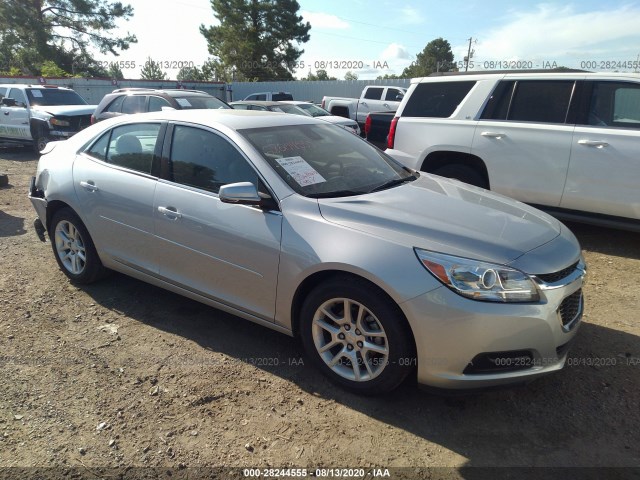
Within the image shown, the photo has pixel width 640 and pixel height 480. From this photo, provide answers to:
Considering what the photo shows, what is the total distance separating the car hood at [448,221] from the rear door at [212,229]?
0.50 m

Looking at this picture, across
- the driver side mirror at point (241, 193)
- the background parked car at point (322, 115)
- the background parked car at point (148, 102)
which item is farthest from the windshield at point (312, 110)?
the driver side mirror at point (241, 193)

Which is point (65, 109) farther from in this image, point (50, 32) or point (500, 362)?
point (50, 32)

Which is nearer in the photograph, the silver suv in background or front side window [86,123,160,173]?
front side window [86,123,160,173]

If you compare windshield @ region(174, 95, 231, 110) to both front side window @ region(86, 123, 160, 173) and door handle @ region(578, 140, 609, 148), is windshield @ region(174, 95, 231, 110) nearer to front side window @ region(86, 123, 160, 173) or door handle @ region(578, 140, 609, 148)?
front side window @ region(86, 123, 160, 173)

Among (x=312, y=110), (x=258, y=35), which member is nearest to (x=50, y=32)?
(x=258, y=35)

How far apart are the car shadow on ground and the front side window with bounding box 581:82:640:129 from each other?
2.58m

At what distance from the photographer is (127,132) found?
3.89m

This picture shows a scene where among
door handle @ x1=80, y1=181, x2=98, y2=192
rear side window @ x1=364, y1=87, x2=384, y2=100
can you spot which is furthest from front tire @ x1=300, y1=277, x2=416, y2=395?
rear side window @ x1=364, y1=87, x2=384, y2=100

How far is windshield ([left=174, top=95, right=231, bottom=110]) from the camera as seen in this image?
9586mm

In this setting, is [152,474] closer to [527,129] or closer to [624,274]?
[624,274]

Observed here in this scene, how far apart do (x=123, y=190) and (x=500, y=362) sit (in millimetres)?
3002

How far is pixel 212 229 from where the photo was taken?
10.2 feet

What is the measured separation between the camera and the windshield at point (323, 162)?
306 cm

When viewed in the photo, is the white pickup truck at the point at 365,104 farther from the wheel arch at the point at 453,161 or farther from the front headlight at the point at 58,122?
the wheel arch at the point at 453,161
